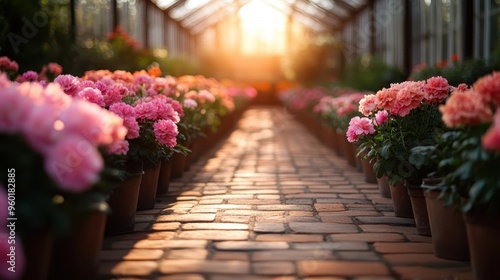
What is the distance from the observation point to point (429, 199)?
2.81 meters

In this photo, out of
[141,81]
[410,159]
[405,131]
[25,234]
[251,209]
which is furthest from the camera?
[141,81]

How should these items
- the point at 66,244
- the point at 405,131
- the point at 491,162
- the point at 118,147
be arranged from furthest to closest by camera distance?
the point at 405,131 → the point at 118,147 → the point at 66,244 → the point at 491,162

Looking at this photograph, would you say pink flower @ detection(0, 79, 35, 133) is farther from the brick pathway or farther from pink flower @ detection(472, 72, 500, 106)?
pink flower @ detection(472, 72, 500, 106)

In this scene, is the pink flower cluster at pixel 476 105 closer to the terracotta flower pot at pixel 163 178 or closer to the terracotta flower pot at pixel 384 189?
the terracotta flower pot at pixel 384 189

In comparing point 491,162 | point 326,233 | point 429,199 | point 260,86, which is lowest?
point 326,233

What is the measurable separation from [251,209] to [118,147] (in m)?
1.44

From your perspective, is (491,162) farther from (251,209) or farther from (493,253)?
(251,209)

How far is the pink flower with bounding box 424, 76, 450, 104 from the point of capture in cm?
330

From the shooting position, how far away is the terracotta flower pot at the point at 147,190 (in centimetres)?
384

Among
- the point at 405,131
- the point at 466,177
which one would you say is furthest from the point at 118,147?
the point at 405,131

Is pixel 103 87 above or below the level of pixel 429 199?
above

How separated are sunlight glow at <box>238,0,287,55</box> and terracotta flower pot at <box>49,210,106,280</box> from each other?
2130 centimetres

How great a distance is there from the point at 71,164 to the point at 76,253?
64 centimetres

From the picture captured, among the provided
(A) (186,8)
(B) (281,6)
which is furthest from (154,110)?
(B) (281,6)
